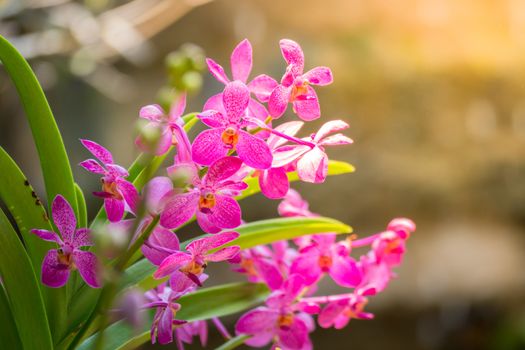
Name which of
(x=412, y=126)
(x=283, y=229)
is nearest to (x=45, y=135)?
(x=283, y=229)

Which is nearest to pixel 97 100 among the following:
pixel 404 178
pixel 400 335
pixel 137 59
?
pixel 137 59

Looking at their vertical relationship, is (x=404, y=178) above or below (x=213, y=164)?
below

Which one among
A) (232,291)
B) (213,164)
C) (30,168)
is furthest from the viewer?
(30,168)

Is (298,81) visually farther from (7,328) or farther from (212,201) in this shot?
(7,328)

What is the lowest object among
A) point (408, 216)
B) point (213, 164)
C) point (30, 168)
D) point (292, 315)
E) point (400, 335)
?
point (400, 335)

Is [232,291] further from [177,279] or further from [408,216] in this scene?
[408,216]

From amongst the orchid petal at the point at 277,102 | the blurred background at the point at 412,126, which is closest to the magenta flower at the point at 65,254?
the orchid petal at the point at 277,102
